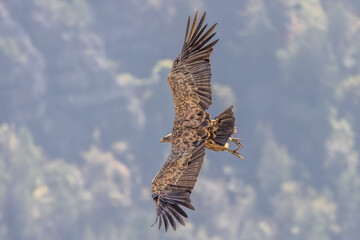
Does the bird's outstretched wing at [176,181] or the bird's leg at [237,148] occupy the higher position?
the bird's leg at [237,148]

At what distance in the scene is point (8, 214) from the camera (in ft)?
620

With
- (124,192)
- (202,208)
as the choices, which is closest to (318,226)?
(202,208)

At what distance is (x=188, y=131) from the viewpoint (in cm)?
2023

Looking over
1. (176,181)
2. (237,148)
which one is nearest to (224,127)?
(237,148)

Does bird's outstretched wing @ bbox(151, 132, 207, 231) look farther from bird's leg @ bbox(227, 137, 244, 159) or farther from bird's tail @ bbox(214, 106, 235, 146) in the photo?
bird's leg @ bbox(227, 137, 244, 159)

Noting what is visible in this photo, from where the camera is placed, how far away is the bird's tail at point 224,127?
20969 mm

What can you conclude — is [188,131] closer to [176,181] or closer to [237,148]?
[176,181]

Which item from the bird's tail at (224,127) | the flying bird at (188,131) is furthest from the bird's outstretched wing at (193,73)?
the bird's tail at (224,127)

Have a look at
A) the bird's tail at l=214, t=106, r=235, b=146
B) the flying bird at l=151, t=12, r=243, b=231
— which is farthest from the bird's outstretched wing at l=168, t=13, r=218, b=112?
the bird's tail at l=214, t=106, r=235, b=146

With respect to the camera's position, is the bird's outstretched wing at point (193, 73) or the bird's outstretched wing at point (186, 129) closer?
the bird's outstretched wing at point (186, 129)

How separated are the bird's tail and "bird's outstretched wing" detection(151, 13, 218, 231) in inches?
22.4

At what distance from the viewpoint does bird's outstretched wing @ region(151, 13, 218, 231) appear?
19812mm

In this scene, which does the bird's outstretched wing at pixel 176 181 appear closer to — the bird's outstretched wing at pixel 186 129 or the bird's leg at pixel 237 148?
the bird's outstretched wing at pixel 186 129

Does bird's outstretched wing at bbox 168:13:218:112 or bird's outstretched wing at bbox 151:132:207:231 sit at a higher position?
bird's outstretched wing at bbox 168:13:218:112
